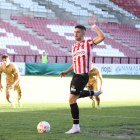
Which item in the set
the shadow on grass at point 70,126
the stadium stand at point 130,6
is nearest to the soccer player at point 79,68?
the shadow on grass at point 70,126

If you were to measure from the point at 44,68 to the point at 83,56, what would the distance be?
2637 cm

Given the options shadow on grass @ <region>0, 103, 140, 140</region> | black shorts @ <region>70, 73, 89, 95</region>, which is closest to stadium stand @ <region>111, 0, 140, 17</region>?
shadow on grass @ <region>0, 103, 140, 140</region>

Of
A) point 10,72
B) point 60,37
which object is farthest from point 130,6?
point 10,72

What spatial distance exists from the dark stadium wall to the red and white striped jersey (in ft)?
83.0

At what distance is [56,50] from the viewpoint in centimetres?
3669

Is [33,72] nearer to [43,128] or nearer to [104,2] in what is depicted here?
[104,2]

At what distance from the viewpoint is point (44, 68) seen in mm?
32625

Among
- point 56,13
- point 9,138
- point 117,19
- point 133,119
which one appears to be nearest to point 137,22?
point 117,19

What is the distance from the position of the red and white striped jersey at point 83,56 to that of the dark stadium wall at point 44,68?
83.0 ft

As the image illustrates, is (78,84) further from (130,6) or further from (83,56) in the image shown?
(130,6)

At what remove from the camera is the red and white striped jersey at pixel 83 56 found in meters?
6.38

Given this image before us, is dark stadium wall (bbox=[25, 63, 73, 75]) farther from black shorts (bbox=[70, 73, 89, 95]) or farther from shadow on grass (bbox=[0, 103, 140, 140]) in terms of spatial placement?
black shorts (bbox=[70, 73, 89, 95])

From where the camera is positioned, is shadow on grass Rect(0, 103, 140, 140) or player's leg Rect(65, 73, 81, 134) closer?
shadow on grass Rect(0, 103, 140, 140)

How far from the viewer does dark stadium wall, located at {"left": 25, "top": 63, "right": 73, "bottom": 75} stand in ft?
104
